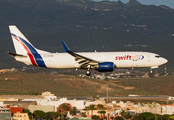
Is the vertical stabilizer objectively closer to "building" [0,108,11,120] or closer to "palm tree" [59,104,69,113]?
"building" [0,108,11,120]

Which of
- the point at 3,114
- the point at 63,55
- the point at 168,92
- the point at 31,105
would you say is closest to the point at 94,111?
the point at 31,105

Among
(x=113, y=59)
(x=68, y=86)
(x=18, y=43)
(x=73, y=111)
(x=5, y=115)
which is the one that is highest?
(x=18, y=43)

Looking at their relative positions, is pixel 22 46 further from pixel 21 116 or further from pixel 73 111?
pixel 73 111

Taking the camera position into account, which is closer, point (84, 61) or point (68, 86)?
point (84, 61)

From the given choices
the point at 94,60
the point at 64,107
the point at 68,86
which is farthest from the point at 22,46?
the point at 68,86

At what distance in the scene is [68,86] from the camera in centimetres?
17288

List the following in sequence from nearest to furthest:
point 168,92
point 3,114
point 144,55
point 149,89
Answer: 1. point 144,55
2. point 3,114
3. point 168,92
4. point 149,89

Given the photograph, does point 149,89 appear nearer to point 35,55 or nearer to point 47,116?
point 47,116

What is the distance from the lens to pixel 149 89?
184250 mm

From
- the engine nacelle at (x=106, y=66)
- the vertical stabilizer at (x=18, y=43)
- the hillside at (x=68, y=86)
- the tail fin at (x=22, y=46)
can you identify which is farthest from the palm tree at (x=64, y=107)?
the engine nacelle at (x=106, y=66)

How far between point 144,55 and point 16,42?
24.4m

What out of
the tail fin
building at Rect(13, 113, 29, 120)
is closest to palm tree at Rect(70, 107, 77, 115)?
building at Rect(13, 113, 29, 120)

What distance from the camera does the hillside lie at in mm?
162500

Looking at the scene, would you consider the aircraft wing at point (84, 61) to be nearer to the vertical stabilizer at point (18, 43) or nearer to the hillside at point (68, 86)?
the vertical stabilizer at point (18, 43)
